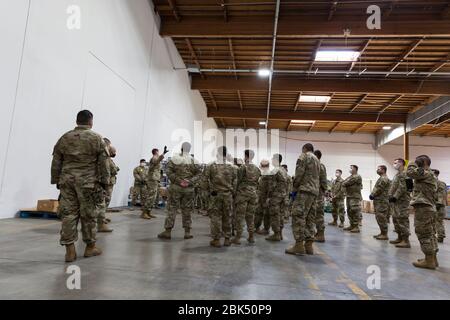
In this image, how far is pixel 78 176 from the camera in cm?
359

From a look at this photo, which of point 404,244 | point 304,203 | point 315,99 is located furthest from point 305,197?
point 315,99

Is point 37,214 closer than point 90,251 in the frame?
No

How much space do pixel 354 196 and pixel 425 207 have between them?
161 inches

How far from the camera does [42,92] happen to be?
6484 millimetres

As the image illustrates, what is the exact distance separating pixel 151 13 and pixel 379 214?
10.1 metres

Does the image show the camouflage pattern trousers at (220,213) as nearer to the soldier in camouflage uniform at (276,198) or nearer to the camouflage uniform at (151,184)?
the soldier in camouflage uniform at (276,198)

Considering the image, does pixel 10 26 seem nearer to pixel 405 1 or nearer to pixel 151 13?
pixel 151 13

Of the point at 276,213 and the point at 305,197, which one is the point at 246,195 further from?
the point at 305,197

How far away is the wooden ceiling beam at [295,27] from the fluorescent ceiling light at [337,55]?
1995mm

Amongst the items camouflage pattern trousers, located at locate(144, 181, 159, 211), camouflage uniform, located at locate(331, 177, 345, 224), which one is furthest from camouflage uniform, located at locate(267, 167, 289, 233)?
camouflage uniform, located at locate(331, 177, 345, 224)

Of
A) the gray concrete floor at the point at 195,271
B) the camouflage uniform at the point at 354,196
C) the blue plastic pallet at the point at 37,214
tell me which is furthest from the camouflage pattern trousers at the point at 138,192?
the camouflage uniform at the point at 354,196

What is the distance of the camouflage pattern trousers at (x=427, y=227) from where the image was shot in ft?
14.7

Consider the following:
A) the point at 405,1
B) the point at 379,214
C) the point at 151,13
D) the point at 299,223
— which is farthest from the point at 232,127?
the point at 299,223

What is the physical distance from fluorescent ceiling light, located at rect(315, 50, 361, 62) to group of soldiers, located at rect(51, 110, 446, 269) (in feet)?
22.9
